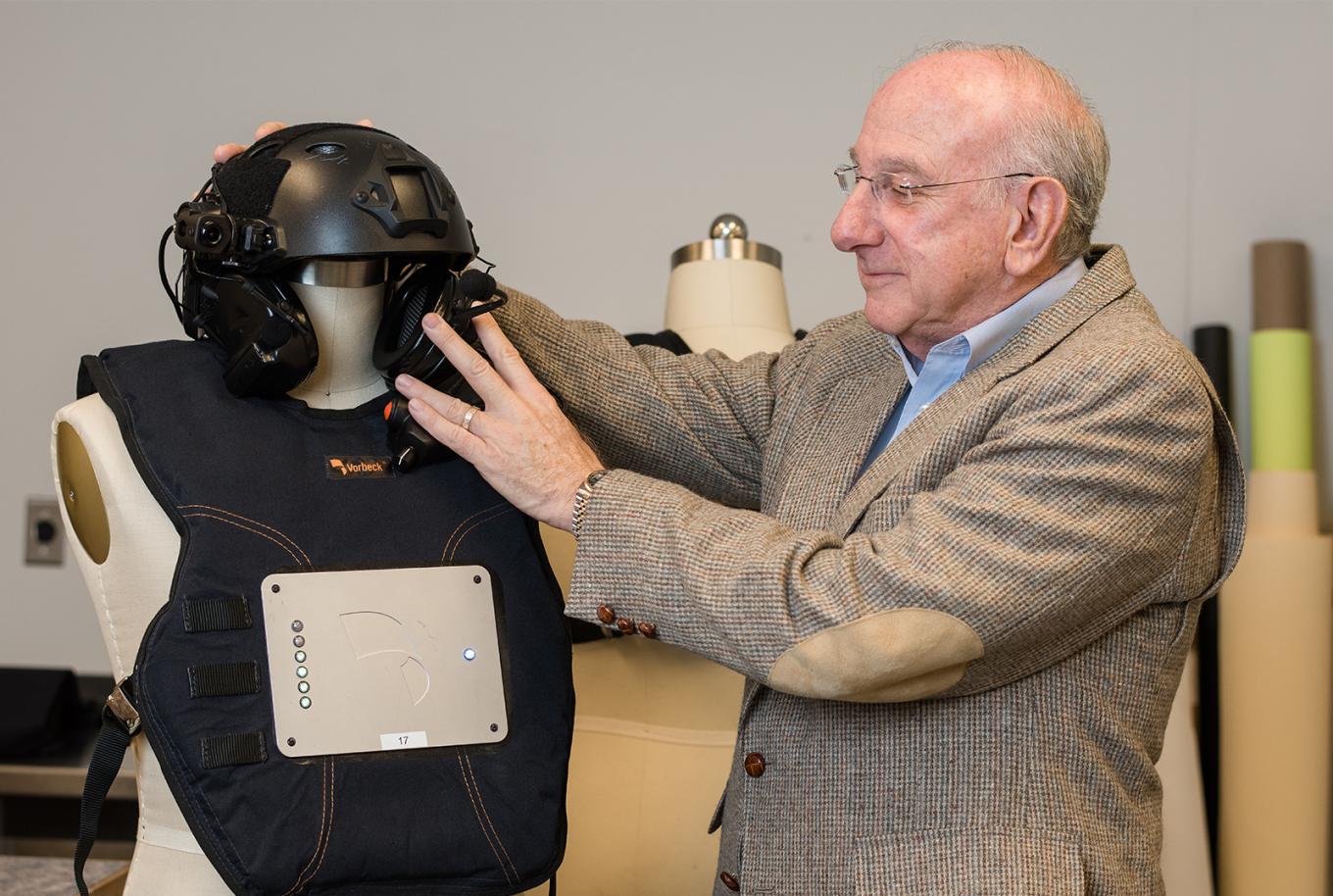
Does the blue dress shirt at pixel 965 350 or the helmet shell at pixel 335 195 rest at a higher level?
the helmet shell at pixel 335 195

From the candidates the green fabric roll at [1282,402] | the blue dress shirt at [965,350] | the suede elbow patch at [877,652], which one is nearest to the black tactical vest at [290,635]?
the suede elbow patch at [877,652]

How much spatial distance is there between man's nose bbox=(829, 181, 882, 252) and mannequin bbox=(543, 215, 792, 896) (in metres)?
0.61

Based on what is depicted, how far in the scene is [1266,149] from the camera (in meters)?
2.85

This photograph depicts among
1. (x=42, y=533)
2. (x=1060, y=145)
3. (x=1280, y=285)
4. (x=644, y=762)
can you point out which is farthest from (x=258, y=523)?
(x=1280, y=285)

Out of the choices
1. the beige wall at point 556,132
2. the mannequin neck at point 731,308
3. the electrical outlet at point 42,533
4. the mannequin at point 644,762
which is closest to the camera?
the mannequin at point 644,762

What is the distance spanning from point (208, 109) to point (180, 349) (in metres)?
1.85

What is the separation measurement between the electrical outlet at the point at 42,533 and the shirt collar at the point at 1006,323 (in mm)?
2260

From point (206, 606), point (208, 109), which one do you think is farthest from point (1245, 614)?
point (208, 109)

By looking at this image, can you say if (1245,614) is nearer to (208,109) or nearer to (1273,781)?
(1273,781)

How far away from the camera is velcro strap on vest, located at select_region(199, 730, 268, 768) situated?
3.92ft

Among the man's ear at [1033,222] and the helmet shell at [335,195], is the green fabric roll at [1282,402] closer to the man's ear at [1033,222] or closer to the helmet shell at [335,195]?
the man's ear at [1033,222]

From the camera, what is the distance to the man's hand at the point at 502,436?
1348 mm

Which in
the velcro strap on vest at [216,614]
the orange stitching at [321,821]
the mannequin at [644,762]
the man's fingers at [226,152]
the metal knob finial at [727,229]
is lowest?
the mannequin at [644,762]

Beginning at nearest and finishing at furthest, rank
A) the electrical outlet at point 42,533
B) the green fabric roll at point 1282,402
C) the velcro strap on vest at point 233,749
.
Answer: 1. the velcro strap on vest at point 233,749
2. the green fabric roll at point 1282,402
3. the electrical outlet at point 42,533
